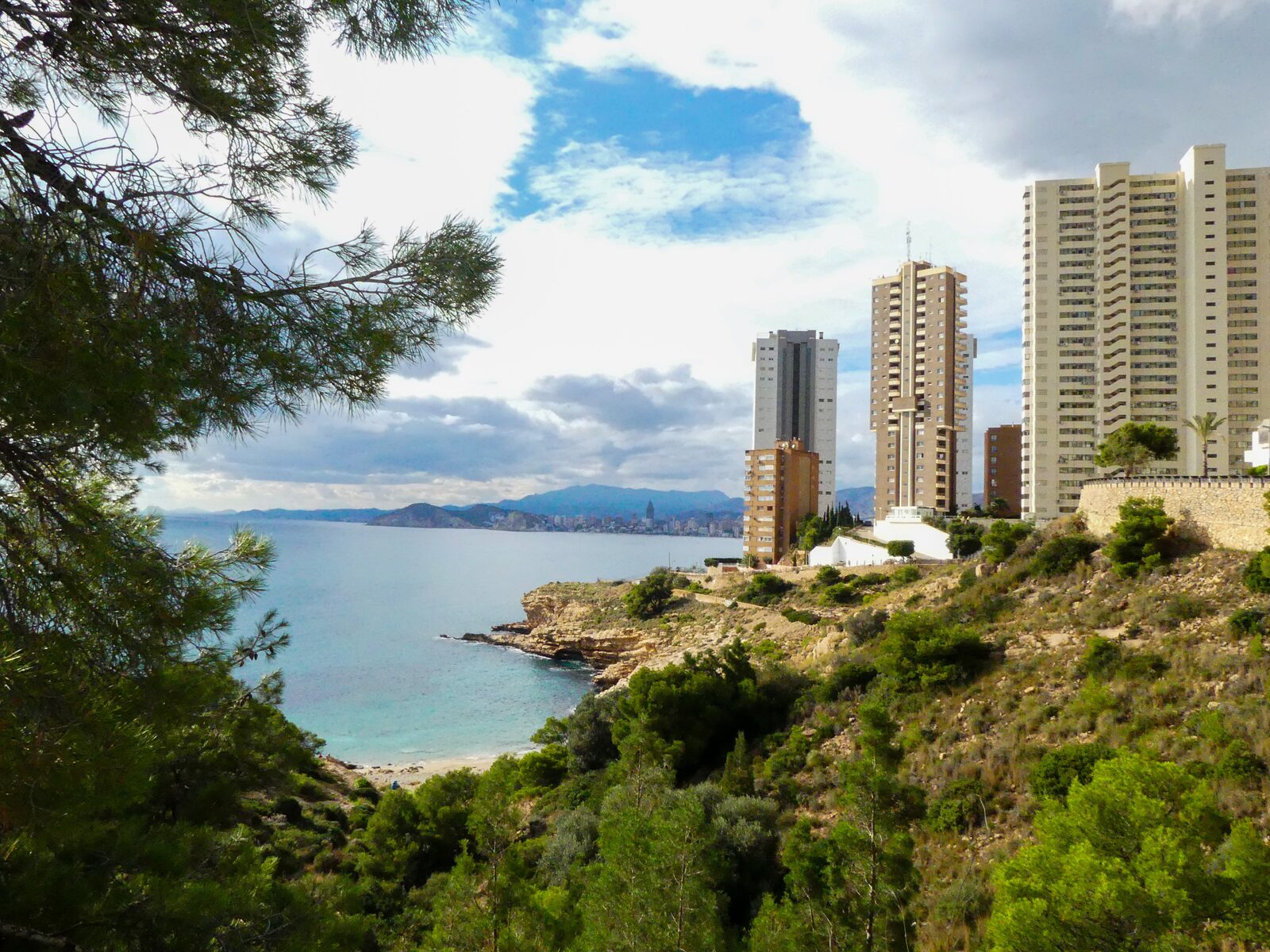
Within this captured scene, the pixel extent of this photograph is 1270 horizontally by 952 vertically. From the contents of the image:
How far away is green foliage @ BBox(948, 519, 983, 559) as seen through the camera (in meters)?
32.6

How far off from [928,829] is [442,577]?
94.2m

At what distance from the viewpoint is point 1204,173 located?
37.0m

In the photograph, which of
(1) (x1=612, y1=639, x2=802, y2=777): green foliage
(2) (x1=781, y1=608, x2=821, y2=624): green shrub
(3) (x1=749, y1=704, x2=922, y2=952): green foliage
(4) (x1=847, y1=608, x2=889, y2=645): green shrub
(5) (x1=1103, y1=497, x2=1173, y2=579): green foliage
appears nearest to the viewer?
(3) (x1=749, y1=704, x2=922, y2=952): green foliage

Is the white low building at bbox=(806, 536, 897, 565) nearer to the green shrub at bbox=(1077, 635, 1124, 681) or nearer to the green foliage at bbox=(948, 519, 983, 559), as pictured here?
the green foliage at bbox=(948, 519, 983, 559)

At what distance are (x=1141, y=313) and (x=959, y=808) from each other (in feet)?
131

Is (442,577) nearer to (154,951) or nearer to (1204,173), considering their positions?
(1204,173)

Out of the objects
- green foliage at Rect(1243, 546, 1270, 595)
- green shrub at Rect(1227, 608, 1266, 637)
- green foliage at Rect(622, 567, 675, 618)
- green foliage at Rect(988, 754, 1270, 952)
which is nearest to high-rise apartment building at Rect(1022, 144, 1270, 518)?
green foliage at Rect(622, 567, 675, 618)

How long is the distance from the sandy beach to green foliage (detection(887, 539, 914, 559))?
A: 21986 millimetres

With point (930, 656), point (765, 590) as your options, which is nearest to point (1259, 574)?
point (930, 656)

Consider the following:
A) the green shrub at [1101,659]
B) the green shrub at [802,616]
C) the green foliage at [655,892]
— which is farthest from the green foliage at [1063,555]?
the green foliage at [655,892]

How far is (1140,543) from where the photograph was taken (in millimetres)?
15766

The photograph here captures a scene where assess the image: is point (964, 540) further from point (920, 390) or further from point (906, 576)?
point (920, 390)

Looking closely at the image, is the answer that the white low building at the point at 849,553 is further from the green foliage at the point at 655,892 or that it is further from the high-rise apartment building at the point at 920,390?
the green foliage at the point at 655,892

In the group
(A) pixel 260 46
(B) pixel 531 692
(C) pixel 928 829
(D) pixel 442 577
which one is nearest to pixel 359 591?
(D) pixel 442 577
